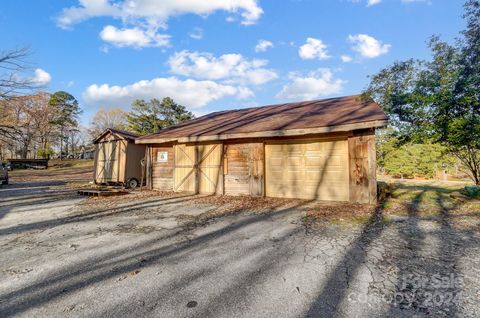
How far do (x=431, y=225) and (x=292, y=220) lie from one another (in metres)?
2.85

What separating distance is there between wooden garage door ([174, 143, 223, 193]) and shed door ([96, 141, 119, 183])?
15.1 ft

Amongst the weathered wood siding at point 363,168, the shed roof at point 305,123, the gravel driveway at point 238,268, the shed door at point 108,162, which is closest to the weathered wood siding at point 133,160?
the shed door at point 108,162

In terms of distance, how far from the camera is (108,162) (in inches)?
540

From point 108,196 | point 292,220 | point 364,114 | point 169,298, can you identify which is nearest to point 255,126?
point 364,114

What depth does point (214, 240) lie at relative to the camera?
439 centimetres

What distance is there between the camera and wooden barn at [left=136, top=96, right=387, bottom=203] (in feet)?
24.4

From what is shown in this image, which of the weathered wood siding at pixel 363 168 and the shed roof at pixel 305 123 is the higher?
the shed roof at pixel 305 123

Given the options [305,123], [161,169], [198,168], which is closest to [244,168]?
[198,168]

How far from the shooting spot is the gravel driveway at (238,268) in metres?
2.40

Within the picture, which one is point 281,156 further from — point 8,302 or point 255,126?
point 8,302

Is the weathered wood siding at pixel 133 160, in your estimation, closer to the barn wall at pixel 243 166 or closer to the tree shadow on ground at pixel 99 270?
the barn wall at pixel 243 166

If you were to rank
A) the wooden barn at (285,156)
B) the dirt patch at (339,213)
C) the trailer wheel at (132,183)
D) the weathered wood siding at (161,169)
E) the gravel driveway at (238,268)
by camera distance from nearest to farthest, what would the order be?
the gravel driveway at (238,268) → the dirt patch at (339,213) → the wooden barn at (285,156) → the weathered wood siding at (161,169) → the trailer wheel at (132,183)

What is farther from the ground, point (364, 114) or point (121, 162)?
point (364, 114)

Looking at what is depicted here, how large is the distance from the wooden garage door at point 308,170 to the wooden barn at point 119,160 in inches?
305
